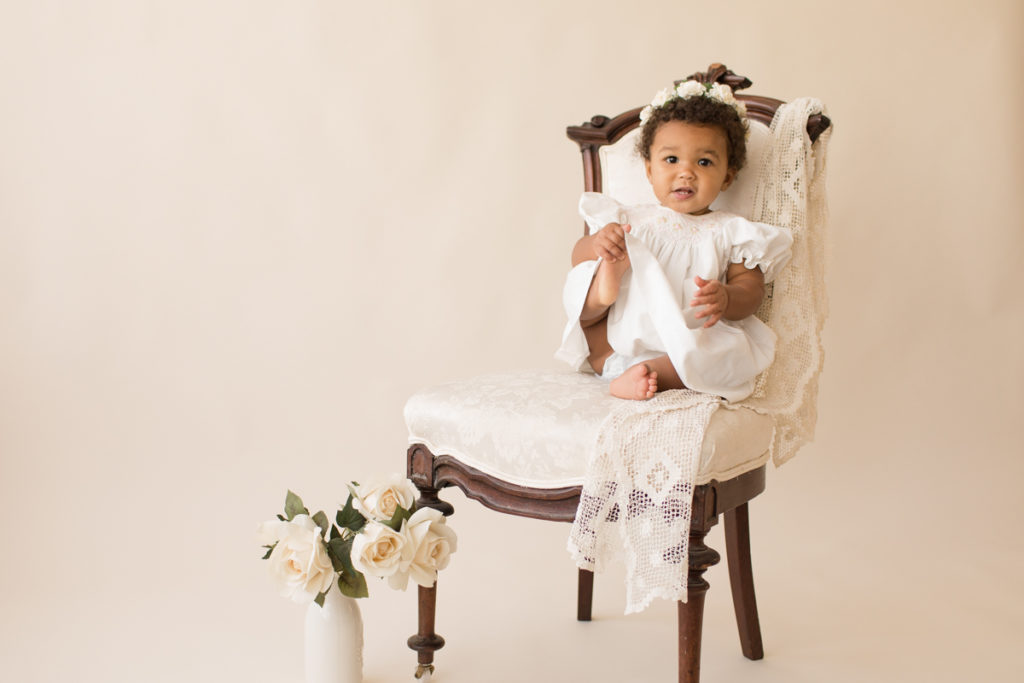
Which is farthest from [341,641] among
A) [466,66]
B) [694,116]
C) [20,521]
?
[466,66]

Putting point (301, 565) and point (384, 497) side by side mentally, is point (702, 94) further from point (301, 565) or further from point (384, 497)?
point (301, 565)

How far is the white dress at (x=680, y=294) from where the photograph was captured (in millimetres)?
1689

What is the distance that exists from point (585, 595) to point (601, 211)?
2.92 feet

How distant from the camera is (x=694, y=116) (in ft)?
6.08

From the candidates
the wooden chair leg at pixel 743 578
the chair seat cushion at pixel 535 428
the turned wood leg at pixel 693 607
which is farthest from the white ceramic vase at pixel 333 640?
the wooden chair leg at pixel 743 578

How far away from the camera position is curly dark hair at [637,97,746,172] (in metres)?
1.85

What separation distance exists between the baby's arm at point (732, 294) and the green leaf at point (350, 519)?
0.71m

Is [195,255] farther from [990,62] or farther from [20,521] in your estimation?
[990,62]

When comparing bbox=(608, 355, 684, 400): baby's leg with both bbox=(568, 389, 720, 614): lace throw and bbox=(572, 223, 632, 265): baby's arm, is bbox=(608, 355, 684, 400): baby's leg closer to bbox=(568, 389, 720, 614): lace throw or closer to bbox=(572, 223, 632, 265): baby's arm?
bbox=(568, 389, 720, 614): lace throw

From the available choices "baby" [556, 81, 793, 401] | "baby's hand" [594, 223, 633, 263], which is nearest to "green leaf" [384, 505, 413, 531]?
"baby" [556, 81, 793, 401]

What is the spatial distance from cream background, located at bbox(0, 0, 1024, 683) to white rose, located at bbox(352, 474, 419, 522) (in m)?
0.84

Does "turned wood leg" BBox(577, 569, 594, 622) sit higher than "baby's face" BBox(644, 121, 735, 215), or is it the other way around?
"baby's face" BBox(644, 121, 735, 215)

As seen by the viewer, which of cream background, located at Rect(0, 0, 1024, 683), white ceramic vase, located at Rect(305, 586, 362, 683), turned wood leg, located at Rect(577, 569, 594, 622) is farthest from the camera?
cream background, located at Rect(0, 0, 1024, 683)

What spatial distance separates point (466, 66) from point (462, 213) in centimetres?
46
